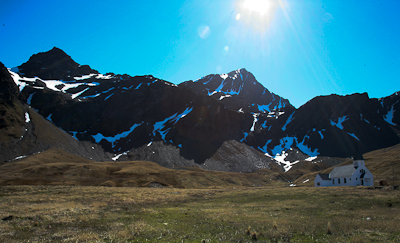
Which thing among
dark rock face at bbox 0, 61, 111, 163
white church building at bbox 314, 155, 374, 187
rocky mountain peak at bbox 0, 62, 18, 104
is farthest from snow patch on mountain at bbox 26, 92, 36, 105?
white church building at bbox 314, 155, 374, 187

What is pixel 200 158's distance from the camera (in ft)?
570

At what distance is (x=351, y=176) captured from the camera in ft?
243

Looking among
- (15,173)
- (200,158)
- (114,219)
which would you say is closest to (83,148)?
(15,173)

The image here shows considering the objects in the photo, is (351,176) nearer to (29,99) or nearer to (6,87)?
(6,87)

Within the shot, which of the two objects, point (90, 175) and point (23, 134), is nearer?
point (90, 175)

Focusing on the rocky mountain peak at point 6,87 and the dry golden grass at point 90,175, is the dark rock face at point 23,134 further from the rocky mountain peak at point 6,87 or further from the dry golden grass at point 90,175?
the dry golden grass at point 90,175

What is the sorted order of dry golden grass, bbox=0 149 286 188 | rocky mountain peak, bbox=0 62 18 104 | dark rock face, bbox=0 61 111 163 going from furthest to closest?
rocky mountain peak, bbox=0 62 18 104 → dark rock face, bbox=0 61 111 163 → dry golden grass, bbox=0 149 286 188

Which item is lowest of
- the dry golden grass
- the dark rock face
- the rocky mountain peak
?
the dry golden grass

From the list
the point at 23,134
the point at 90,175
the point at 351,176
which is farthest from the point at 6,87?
the point at 351,176

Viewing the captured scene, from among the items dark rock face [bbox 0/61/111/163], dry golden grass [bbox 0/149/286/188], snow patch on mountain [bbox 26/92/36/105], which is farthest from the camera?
snow patch on mountain [bbox 26/92/36/105]

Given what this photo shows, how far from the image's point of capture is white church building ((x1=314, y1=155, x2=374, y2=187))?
237 feet

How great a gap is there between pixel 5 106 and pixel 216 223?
173m

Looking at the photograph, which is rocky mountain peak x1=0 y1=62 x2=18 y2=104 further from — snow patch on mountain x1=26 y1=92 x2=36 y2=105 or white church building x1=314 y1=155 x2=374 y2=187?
white church building x1=314 y1=155 x2=374 y2=187

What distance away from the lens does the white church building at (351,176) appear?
72312mm
